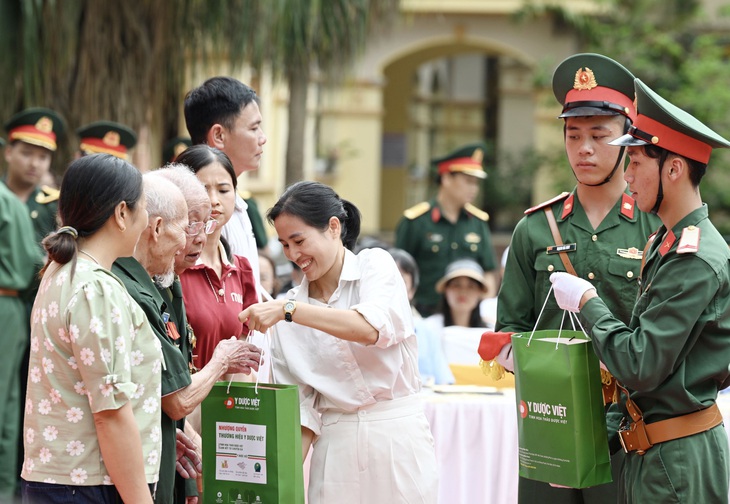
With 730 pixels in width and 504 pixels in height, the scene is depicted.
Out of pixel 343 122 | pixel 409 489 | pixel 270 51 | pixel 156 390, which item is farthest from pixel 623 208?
pixel 343 122

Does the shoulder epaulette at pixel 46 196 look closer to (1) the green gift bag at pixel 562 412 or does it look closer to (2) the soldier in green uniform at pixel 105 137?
(2) the soldier in green uniform at pixel 105 137

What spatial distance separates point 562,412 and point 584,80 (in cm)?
121

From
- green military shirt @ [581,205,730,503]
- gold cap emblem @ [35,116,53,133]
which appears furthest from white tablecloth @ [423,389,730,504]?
gold cap emblem @ [35,116,53,133]

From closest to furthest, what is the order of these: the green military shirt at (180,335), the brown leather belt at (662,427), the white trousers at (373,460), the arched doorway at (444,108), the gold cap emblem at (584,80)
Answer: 1. the brown leather belt at (662,427)
2. the green military shirt at (180,335)
3. the white trousers at (373,460)
4. the gold cap emblem at (584,80)
5. the arched doorway at (444,108)

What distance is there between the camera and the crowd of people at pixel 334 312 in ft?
8.91

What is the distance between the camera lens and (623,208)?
3.69 metres

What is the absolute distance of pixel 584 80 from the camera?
3.71 meters

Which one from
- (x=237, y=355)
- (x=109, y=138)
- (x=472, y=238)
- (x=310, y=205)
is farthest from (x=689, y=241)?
(x=472, y=238)

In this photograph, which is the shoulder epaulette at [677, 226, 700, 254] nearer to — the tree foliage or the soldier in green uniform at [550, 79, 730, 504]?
the soldier in green uniform at [550, 79, 730, 504]

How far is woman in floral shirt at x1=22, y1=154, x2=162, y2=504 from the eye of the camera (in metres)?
2.66

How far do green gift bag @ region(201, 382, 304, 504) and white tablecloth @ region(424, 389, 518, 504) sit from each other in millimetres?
2058

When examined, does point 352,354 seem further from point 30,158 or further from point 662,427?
point 30,158

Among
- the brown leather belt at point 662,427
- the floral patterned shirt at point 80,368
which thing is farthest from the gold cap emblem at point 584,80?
the floral patterned shirt at point 80,368

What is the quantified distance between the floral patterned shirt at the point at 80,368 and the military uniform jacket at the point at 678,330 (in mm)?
1301
